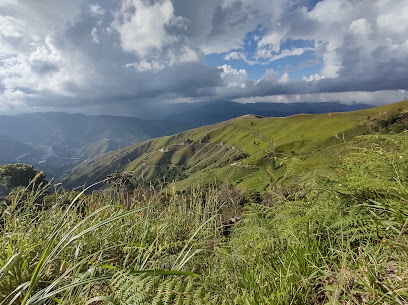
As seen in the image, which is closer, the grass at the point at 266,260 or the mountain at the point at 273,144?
the grass at the point at 266,260

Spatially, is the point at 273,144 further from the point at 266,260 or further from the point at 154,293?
the point at 154,293

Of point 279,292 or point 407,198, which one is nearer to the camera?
point 279,292

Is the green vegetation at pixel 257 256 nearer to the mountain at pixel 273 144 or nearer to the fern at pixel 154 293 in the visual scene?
the fern at pixel 154 293

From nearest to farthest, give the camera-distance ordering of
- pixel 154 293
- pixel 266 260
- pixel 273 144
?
pixel 154 293 < pixel 266 260 < pixel 273 144

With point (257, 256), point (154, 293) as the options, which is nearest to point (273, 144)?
point (257, 256)

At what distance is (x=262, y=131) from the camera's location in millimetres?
176000

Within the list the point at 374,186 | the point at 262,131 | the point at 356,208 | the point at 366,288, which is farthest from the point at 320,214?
the point at 262,131

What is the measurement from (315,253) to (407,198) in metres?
1.03

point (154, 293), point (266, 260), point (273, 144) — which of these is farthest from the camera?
point (273, 144)

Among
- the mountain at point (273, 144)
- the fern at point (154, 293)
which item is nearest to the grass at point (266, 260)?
the fern at point (154, 293)

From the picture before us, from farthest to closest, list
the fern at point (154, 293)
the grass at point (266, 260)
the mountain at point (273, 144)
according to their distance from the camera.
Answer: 1. the mountain at point (273, 144)
2. the grass at point (266, 260)
3. the fern at point (154, 293)

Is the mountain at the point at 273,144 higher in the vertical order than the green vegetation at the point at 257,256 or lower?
lower

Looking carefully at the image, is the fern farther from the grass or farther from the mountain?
the mountain

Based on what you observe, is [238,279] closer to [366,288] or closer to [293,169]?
[366,288]
